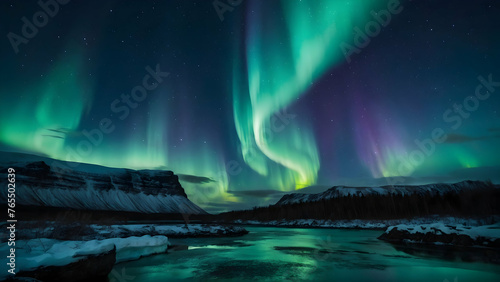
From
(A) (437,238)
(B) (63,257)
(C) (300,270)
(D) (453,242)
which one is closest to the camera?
(B) (63,257)

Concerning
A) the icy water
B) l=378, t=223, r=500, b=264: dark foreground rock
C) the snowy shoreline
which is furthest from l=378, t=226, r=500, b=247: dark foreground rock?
the snowy shoreline

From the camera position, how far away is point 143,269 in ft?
47.5

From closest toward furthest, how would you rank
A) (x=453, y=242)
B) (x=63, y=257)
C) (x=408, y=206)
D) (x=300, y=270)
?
(x=63, y=257) < (x=300, y=270) < (x=453, y=242) < (x=408, y=206)

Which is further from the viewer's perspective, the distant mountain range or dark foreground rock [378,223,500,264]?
the distant mountain range

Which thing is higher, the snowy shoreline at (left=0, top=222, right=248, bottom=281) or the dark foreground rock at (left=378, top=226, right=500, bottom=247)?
the snowy shoreline at (left=0, top=222, right=248, bottom=281)

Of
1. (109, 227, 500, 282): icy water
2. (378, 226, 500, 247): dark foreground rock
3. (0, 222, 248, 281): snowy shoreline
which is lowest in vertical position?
(378, 226, 500, 247): dark foreground rock

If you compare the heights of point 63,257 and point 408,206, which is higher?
point 63,257

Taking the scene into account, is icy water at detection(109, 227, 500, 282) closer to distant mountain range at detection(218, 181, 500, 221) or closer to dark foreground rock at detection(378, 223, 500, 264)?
dark foreground rock at detection(378, 223, 500, 264)

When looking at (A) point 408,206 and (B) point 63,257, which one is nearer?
(B) point 63,257

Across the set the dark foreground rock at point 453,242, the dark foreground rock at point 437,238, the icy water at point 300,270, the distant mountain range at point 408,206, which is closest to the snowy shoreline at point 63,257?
the icy water at point 300,270

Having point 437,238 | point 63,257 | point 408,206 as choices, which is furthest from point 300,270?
point 408,206

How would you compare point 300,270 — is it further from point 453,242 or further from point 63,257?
point 453,242

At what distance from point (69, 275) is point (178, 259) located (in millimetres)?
8409

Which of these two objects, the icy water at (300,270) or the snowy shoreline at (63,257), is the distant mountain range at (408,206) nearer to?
the icy water at (300,270)
